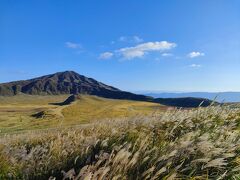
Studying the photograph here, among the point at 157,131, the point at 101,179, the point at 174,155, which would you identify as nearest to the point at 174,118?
the point at 157,131

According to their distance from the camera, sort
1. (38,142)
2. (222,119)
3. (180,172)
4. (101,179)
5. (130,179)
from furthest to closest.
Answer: (38,142) < (222,119) < (180,172) < (130,179) < (101,179)

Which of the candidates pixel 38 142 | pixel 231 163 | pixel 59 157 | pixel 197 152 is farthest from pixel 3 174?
pixel 38 142

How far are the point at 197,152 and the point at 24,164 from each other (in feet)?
8.47

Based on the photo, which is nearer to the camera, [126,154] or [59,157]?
[126,154]

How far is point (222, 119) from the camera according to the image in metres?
8.92

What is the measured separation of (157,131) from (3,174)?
2.99 m

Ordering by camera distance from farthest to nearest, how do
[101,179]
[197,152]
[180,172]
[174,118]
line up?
[174,118] → [197,152] → [180,172] → [101,179]

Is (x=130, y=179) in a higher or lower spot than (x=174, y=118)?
lower

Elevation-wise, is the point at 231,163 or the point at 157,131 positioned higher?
the point at 157,131

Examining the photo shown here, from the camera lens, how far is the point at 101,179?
4094 mm

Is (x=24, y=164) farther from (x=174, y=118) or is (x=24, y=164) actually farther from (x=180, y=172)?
(x=174, y=118)

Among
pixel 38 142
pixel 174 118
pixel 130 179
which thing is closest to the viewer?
pixel 130 179

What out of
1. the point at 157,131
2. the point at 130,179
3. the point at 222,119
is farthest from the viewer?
the point at 222,119

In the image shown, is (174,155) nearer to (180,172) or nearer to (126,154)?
(180,172)
